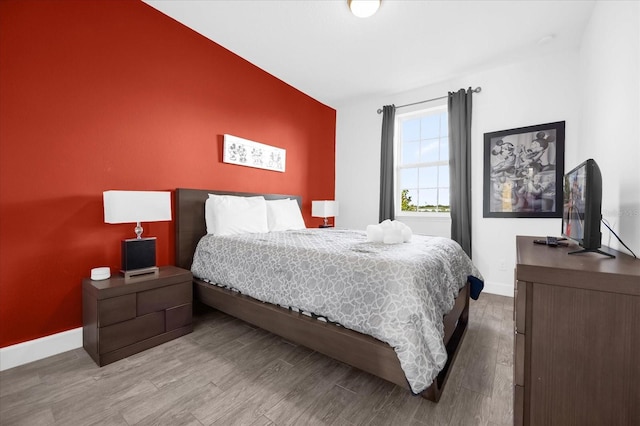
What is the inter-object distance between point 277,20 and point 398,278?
2.67m

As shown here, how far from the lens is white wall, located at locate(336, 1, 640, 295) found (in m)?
1.57

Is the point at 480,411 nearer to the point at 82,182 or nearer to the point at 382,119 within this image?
the point at 82,182

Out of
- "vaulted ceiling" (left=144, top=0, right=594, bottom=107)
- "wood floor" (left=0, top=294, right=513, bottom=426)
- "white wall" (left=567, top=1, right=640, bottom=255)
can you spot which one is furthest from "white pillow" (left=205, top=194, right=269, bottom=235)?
"white wall" (left=567, top=1, right=640, bottom=255)

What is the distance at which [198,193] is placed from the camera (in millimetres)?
2832

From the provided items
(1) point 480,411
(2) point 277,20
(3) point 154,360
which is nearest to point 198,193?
(3) point 154,360

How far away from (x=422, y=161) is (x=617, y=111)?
7.88 ft

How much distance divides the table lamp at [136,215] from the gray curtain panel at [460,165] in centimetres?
336

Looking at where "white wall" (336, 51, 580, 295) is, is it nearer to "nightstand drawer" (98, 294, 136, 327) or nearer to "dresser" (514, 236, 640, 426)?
"dresser" (514, 236, 640, 426)

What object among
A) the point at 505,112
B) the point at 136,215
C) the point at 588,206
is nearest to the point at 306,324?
the point at 136,215

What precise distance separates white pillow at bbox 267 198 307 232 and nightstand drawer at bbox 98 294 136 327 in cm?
157

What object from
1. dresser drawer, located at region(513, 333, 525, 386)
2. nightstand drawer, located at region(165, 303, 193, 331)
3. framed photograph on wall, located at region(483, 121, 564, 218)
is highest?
framed photograph on wall, located at region(483, 121, 564, 218)

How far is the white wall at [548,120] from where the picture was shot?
1572 mm

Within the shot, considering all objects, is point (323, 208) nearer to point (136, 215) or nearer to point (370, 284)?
point (136, 215)

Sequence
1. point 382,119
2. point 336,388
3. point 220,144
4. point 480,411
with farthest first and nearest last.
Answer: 1. point 382,119
2. point 220,144
3. point 336,388
4. point 480,411
